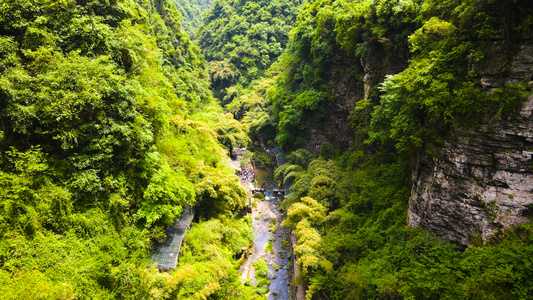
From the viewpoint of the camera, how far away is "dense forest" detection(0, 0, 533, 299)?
29.2 feet

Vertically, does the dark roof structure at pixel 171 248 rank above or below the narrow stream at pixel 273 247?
above

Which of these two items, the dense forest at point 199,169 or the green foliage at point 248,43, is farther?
the green foliage at point 248,43

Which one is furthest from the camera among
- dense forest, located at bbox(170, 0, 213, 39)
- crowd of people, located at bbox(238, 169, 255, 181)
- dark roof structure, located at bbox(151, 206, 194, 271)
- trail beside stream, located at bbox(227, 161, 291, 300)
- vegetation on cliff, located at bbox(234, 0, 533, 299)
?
dense forest, located at bbox(170, 0, 213, 39)

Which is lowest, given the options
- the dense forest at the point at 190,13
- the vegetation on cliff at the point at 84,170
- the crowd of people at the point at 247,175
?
the crowd of people at the point at 247,175

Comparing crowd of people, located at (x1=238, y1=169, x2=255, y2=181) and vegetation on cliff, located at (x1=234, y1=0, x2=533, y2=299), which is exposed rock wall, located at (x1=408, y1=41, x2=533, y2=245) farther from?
crowd of people, located at (x1=238, y1=169, x2=255, y2=181)

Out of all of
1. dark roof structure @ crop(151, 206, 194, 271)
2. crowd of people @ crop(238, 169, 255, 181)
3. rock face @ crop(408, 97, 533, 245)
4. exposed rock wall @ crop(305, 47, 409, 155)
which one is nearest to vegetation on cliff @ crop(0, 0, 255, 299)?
dark roof structure @ crop(151, 206, 194, 271)

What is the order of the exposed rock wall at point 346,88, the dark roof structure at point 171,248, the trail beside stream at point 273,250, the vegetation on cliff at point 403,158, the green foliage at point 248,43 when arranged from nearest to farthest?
the vegetation on cliff at point 403,158
the dark roof structure at point 171,248
the trail beside stream at point 273,250
the exposed rock wall at point 346,88
the green foliage at point 248,43

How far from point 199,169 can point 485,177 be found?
51.9 ft

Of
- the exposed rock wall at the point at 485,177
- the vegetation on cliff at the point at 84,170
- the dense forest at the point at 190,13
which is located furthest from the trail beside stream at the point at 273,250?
the dense forest at the point at 190,13

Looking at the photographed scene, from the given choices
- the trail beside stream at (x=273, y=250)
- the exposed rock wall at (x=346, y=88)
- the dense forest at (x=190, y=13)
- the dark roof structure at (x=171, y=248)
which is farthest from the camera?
the dense forest at (x=190, y=13)

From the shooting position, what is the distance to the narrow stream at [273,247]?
1847cm

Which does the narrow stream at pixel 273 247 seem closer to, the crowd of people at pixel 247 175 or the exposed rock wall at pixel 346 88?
the crowd of people at pixel 247 175

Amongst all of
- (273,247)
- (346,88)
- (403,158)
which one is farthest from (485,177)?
(346,88)

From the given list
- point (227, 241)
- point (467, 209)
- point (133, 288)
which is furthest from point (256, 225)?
point (467, 209)
